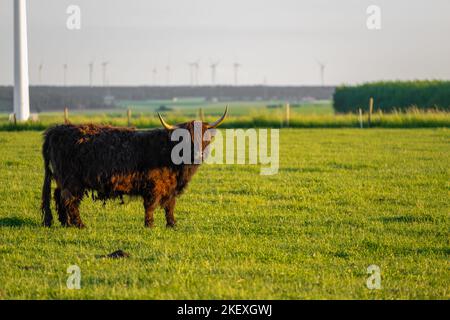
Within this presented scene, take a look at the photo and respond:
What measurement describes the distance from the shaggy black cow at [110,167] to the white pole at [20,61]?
31.4 metres

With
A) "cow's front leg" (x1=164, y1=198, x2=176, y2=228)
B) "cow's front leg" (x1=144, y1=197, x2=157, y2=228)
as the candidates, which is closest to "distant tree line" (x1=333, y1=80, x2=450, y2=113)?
"cow's front leg" (x1=164, y1=198, x2=176, y2=228)

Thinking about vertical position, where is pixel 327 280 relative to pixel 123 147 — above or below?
below

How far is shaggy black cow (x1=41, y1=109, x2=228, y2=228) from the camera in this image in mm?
11953

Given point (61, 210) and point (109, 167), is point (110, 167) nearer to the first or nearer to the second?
point (109, 167)

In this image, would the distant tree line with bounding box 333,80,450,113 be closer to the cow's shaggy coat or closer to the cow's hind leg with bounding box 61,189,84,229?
the cow's shaggy coat

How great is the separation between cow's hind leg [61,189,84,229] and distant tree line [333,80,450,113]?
5382cm

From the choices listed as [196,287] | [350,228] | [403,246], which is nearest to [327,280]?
[196,287]

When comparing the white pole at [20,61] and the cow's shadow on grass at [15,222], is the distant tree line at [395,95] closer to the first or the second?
the white pole at [20,61]

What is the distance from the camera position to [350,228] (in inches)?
470

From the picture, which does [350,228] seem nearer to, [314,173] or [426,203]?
[426,203]

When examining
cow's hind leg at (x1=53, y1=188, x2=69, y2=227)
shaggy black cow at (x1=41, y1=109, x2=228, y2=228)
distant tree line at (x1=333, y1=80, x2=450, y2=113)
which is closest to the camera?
shaggy black cow at (x1=41, y1=109, x2=228, y2=228)

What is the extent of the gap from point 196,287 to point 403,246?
357 centimetres

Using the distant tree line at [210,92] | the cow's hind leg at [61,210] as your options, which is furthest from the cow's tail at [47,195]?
the distant tree line at [210,92]

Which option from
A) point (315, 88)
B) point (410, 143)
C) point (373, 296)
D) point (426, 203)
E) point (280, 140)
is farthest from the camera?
point (315, 88)
